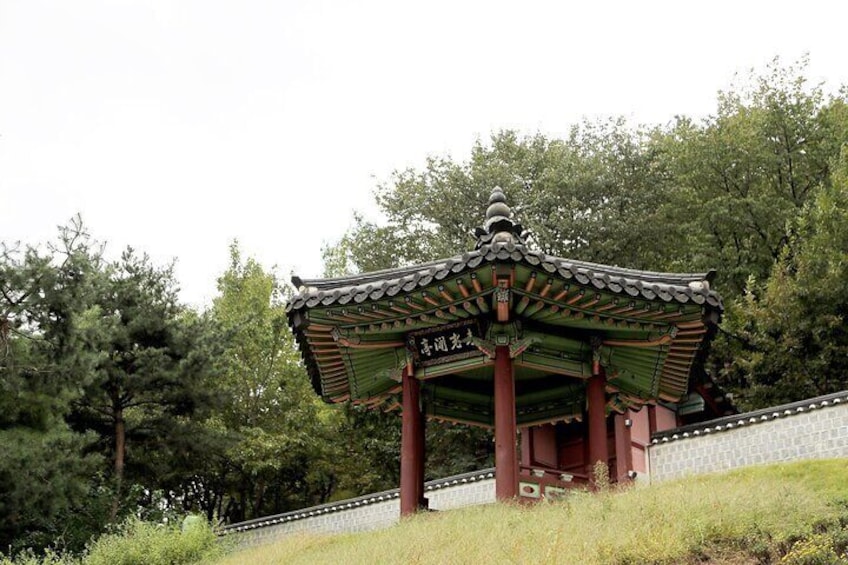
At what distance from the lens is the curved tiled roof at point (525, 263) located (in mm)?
11930

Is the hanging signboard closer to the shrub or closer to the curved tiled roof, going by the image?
the curved tiled roof

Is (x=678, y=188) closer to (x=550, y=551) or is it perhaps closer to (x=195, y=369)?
(x=195, y=369)

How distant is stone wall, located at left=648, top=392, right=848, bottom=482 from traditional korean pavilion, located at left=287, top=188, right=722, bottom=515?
12.0 ft

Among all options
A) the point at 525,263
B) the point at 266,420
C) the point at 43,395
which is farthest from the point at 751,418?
the point at 266,420

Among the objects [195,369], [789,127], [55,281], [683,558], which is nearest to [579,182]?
[789,127]

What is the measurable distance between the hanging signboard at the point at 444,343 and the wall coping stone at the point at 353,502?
7.67 m

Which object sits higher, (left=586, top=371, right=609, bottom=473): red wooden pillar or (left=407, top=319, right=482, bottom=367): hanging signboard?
(left=407, top=319, right=482, bottom=367): hanging signboard

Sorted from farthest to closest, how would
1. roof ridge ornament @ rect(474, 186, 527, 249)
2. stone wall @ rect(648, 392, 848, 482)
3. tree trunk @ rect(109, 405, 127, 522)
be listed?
1. tree trunk @ rect(109, 405, 127, 522)
2. stone wall @ rect(648, 392, 848, 482)
3. roof ridge ornament @ rect(474, 186, 527, 249)

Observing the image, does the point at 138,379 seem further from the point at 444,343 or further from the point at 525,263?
the point at 525,263

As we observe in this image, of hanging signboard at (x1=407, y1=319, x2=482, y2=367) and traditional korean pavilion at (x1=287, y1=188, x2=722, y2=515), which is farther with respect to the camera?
hanging signboard at (x1=407, y1=319, x2=482, y2=367)

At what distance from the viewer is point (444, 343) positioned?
13.6 metres

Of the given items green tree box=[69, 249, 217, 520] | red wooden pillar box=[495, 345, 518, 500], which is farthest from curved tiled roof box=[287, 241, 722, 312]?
green tree box=[69, 249, 217, 520]

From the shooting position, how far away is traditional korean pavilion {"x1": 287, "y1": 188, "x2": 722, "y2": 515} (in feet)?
40.7

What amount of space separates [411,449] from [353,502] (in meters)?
9.04
